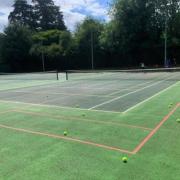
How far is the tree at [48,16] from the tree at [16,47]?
23037 millimetres

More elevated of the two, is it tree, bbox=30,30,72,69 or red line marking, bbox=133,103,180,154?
tree, bbox=30,30,72,69

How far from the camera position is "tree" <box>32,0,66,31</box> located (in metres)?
70.1

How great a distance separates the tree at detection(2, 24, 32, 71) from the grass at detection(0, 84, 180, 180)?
3990 centimetres

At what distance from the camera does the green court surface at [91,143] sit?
3.83 m

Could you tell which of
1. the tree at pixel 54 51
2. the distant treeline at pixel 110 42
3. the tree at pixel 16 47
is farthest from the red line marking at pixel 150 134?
the tree at pixel 16 47

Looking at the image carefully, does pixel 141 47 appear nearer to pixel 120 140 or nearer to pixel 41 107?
pixel 41 107

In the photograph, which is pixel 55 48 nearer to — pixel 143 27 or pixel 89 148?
pixel 143 27

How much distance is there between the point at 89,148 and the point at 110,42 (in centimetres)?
3653

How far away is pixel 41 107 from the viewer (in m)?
9.02

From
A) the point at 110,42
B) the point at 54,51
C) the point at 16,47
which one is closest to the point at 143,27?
the point at 110,42

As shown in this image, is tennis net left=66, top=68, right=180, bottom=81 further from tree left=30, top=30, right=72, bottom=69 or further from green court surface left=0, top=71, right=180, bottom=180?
tree left=30, top=30, right=72, bottom=69

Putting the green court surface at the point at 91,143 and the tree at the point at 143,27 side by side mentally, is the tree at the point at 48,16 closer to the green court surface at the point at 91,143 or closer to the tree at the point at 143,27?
the tree at the point at 143,27

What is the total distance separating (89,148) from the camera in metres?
4.80

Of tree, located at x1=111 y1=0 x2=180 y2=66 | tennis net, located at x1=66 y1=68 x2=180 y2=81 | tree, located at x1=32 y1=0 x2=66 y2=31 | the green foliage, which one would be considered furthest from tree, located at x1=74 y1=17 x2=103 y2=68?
tree, located at x1=32 y1=0 x2=66 y2=31
